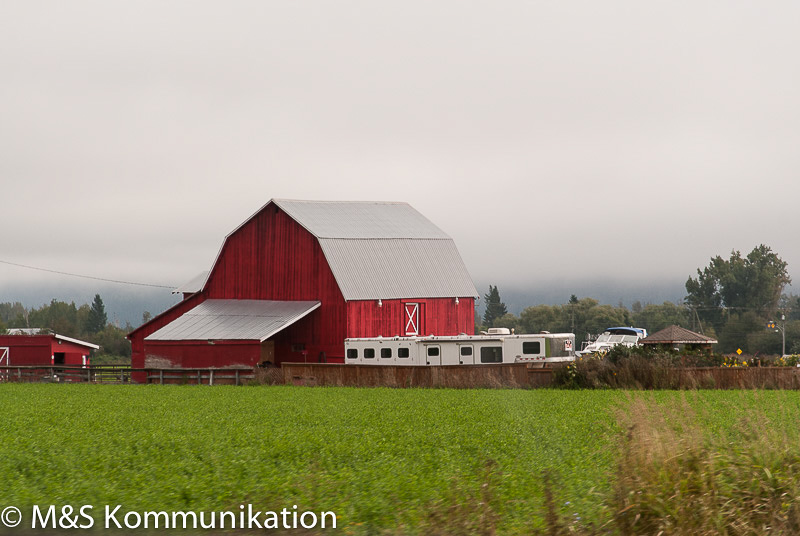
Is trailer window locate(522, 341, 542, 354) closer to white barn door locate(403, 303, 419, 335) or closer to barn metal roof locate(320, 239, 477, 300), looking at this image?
white barn door locate(403, 303, 419, 335)

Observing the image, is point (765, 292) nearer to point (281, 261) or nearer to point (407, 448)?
point (281, 261)

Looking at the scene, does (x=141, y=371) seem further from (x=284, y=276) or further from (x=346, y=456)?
(x=346, y=456)

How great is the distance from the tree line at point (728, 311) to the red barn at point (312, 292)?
62.8 metres

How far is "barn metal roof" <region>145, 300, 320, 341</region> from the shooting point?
4344 cm

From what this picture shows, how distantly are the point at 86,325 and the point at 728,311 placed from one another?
96251 mm

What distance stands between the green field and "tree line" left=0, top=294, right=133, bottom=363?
8418 centimetres

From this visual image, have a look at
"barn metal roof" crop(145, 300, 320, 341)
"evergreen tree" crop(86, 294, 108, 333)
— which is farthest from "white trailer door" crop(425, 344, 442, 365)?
"evergreen tree" crop(86, 294, 108, 333)

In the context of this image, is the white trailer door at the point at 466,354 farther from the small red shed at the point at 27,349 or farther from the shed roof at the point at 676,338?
the small red shed at the point at 27,349

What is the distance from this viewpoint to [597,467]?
13.5 metres

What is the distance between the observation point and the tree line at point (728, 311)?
10800cm

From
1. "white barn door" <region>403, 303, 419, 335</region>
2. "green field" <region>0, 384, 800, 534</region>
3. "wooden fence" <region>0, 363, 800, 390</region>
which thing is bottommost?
"green field" <region>0, 384, 800, 534</region>

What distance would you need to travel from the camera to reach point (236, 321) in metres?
45.7

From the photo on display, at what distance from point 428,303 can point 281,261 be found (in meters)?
7.40

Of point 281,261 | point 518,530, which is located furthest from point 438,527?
point 281,261
